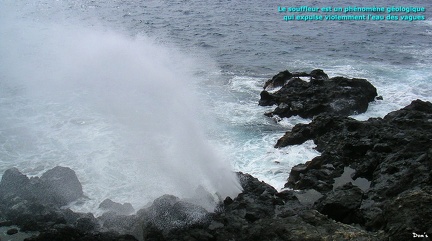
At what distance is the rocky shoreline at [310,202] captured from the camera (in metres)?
12.5

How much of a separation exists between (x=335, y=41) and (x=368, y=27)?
9.12 meters

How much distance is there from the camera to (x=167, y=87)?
3080 cm

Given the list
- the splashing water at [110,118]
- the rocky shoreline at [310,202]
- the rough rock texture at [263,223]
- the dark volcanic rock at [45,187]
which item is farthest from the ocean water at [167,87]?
the rough rock texture at [263,223]

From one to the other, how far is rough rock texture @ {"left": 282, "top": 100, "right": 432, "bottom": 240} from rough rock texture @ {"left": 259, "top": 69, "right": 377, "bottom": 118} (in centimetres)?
321

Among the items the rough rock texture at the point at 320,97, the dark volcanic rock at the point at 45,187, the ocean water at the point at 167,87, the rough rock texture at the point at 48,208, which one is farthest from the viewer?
the rough rock texture at the point at 320,97

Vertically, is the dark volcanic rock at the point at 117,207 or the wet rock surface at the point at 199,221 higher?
the wet rock surface at the point at 199,221

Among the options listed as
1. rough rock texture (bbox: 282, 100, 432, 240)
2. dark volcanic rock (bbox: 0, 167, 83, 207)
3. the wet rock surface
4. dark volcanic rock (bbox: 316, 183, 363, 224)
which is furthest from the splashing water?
dark volcanic rock (bbox: 316, 183, 363, 224)

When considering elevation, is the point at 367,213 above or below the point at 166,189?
above

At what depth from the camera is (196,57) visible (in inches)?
1592

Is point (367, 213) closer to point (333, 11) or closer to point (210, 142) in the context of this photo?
point (210, 142)

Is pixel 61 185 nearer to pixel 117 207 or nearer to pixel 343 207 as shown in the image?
pixel 117 207

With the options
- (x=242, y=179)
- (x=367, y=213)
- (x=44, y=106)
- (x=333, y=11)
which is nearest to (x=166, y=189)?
(x=242, y=179)

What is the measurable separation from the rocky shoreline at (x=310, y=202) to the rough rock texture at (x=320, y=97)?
127 inches

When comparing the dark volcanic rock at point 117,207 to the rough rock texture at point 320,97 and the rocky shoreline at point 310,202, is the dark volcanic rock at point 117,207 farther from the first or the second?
the rough rock texture at point 320,97
